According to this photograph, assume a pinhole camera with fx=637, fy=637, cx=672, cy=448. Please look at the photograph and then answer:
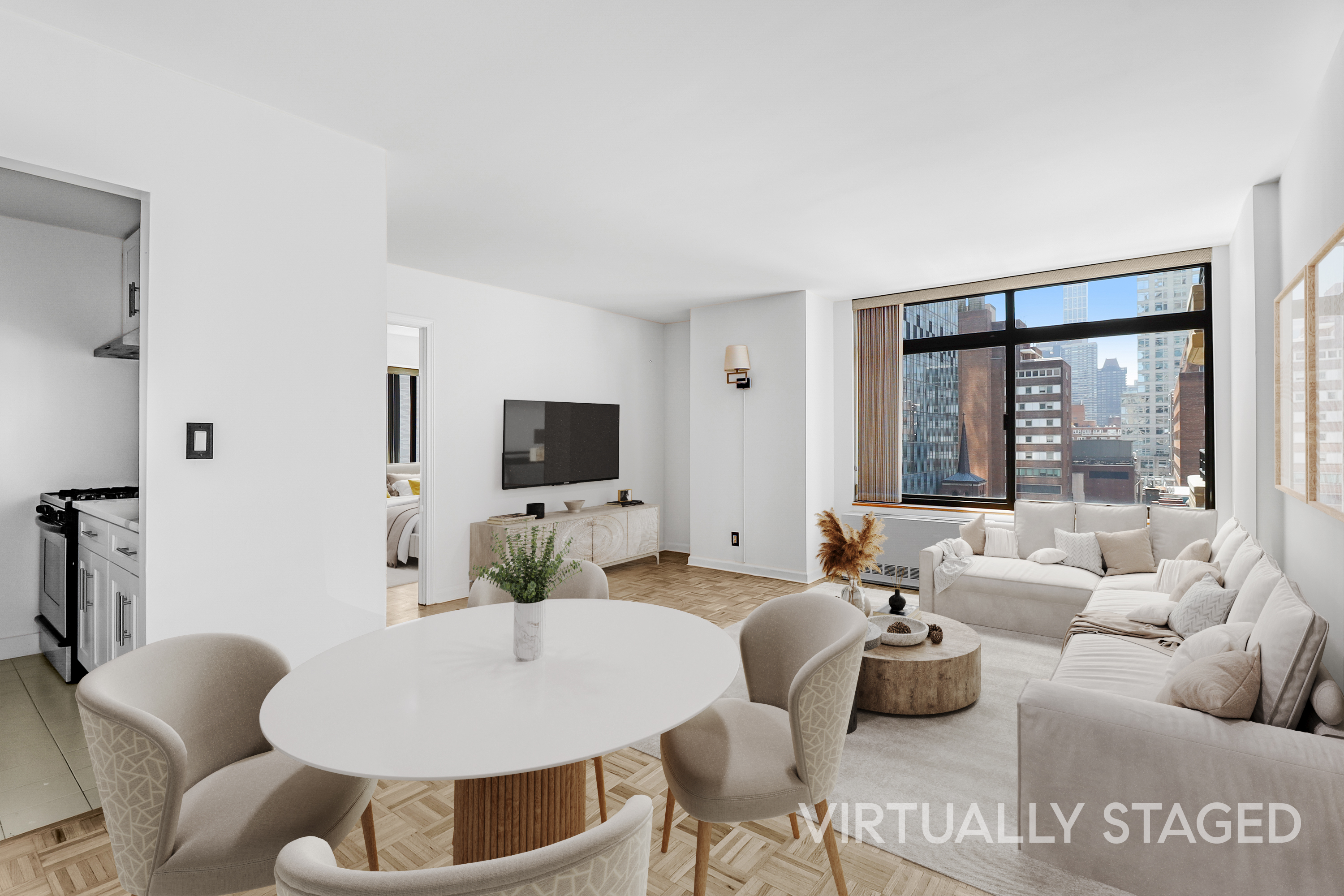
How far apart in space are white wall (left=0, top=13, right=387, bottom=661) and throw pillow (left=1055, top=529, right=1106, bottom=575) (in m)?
4.30

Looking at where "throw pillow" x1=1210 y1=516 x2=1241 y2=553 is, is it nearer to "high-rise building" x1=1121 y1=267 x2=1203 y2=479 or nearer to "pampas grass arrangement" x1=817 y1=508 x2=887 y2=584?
"high-rise building" x1=1121 y1=267 x2=1203 y2=479

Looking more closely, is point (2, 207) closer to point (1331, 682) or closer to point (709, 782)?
point (709, 782)

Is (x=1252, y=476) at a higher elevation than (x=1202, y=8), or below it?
below

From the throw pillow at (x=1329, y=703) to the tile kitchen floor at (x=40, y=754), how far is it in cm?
323

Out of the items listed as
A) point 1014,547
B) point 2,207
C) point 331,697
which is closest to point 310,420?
point 331,697

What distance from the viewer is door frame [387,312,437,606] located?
4.85 m

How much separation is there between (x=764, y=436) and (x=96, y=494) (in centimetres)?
462

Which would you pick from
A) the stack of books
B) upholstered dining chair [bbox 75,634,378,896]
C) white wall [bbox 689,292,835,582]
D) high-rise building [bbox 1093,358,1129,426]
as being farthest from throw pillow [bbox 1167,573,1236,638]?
the stack of books

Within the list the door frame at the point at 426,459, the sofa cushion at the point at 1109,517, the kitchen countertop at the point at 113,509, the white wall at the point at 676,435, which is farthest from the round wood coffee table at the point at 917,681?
the white wall at the point at 676,435

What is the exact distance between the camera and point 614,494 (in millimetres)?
6645

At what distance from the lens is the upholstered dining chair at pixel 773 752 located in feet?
5.05

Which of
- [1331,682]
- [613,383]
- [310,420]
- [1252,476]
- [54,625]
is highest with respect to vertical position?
[613,383]

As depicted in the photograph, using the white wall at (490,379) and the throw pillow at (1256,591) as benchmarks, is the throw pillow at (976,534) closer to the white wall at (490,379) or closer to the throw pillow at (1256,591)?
the throw pillow at (1256,591)

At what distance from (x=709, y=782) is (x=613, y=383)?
5.30 metres
